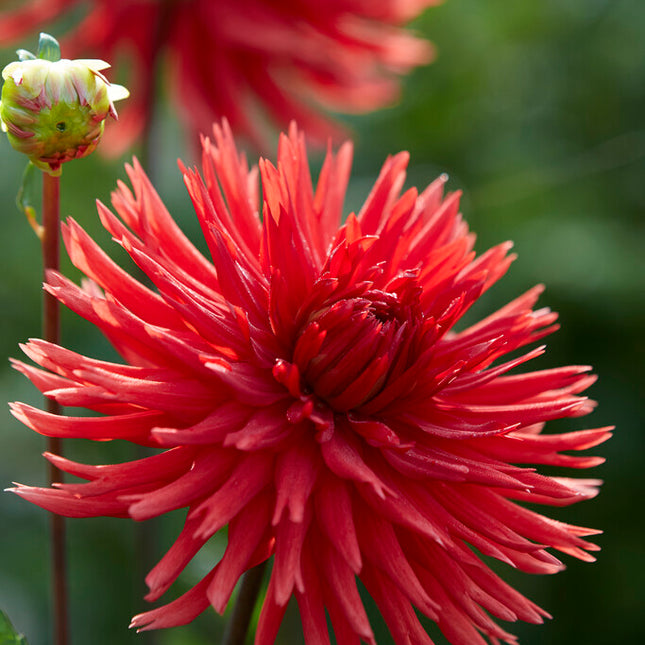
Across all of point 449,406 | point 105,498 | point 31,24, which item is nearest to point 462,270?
point 449,406

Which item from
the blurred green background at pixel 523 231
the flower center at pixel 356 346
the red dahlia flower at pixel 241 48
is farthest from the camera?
the blurred green background at pixel 523 231

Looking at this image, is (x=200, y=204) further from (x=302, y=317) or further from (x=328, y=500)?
(x=328, y=500)

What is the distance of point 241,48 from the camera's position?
1.23 m

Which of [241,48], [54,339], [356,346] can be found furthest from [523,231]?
[54,339]

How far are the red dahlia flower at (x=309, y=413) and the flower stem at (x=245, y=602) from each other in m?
0.03

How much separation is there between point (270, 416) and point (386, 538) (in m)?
0.13

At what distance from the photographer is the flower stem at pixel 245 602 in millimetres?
621

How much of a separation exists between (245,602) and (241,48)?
35.3 inches

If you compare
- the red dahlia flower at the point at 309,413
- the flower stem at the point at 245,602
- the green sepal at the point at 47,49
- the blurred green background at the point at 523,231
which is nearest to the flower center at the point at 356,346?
the red dahlia flower at the point at 309,413

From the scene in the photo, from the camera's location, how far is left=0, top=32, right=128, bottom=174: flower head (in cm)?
50

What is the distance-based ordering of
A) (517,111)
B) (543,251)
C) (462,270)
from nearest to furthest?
(462,270) < (543,251) < (517,111)

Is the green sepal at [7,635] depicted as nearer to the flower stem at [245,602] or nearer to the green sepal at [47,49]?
the flower stem at [245,602]

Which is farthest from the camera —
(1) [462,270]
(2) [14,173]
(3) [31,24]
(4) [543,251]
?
(2) [14,173]

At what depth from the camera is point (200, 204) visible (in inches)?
25.2
